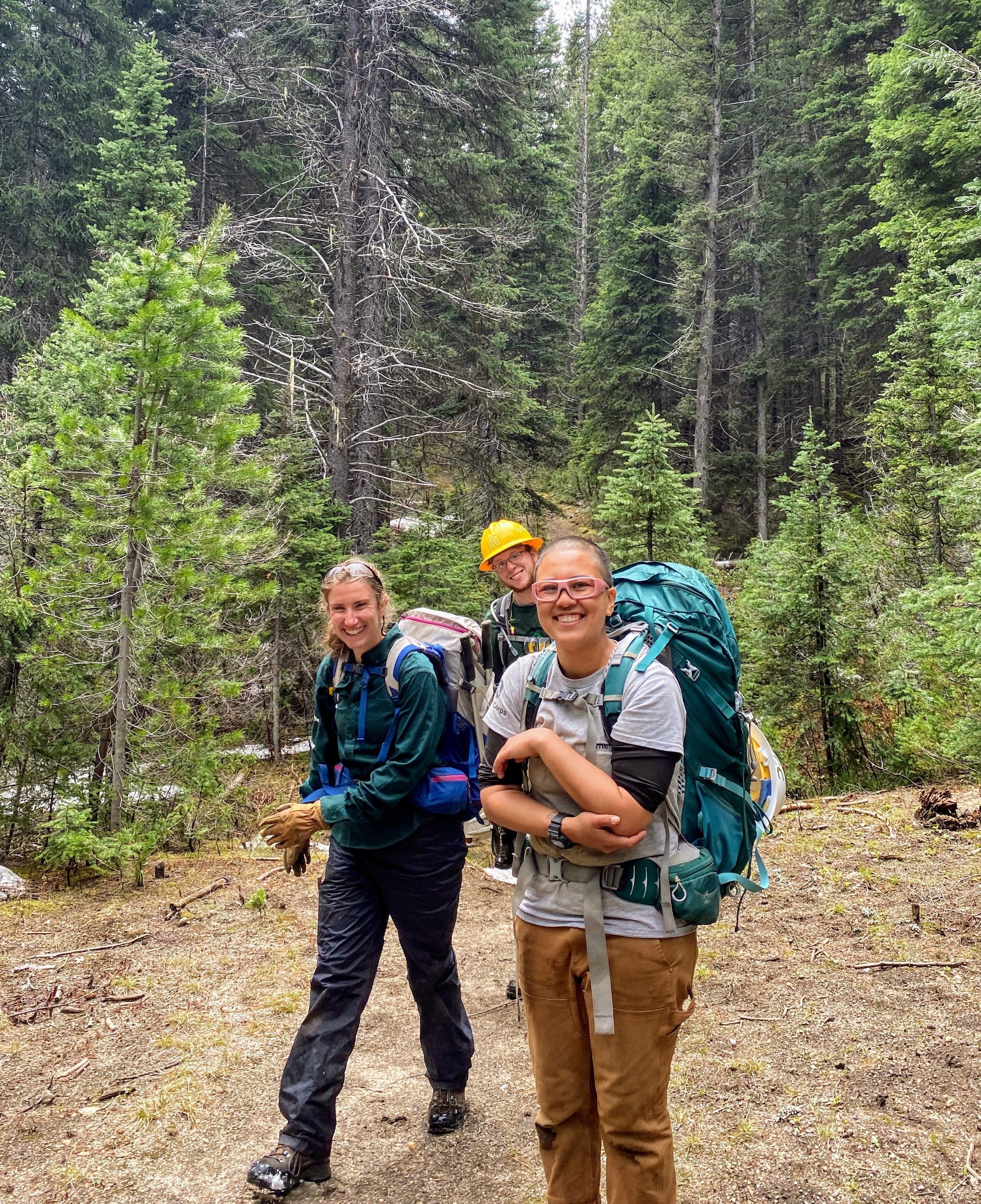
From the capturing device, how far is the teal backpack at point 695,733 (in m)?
2.24

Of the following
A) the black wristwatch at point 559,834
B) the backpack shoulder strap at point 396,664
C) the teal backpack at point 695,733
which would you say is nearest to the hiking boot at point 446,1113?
the backpack shoulder strap at point 396,664

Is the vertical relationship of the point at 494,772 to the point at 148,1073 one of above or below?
above

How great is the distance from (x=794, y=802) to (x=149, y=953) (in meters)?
6.67

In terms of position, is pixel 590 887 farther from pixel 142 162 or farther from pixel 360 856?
pixel 142 162

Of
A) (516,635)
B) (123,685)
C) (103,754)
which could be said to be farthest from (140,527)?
(516,635)

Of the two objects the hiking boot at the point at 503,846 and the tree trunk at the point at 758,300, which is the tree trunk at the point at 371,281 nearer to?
the hiking boot at the point at 503,846

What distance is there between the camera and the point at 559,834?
87.7 inches

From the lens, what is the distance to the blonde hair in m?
3.39

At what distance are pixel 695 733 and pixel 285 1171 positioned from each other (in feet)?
7.82

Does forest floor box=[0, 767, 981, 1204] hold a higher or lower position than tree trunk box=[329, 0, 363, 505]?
lower

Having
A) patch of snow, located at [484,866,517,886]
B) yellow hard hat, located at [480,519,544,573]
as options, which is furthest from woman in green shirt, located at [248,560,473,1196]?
patch of snow, located at [484,866,517,886]

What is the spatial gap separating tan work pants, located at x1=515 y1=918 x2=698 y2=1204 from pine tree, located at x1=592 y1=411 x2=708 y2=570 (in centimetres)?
793

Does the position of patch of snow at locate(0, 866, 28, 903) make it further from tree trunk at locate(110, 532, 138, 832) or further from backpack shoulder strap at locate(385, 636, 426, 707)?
backpack shoulder strap at locate(385, 636, 426, 707)

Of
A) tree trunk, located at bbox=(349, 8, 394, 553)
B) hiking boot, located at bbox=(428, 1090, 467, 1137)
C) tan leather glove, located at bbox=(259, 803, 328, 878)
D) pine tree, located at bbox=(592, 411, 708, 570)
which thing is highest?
tree trunk, located at bbox=(349, 8, 394, 553)
